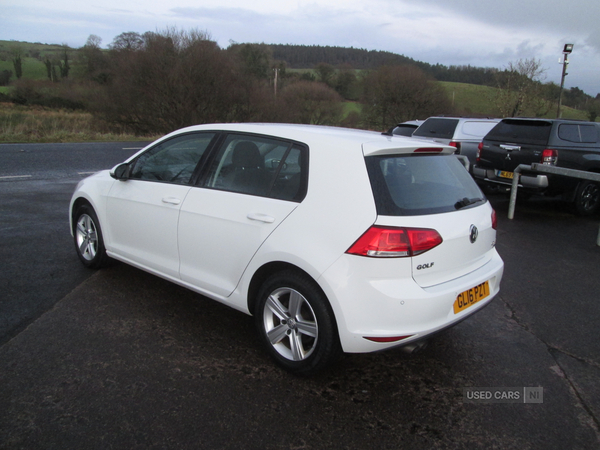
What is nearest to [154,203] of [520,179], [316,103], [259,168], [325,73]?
[259,168]

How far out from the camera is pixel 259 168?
3.49m

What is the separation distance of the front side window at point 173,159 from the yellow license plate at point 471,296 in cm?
231

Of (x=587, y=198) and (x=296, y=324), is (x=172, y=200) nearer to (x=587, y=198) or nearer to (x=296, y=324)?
(x=296, y=324)

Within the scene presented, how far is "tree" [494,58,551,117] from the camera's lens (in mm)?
32312

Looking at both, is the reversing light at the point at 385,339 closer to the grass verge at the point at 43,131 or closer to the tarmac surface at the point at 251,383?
the tarmac surface at the point at 251,383

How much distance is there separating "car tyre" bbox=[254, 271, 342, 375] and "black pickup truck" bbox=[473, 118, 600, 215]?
7.11m

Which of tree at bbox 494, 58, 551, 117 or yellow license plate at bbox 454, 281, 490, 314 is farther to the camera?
tree at bbox 494, 58, 551, 117

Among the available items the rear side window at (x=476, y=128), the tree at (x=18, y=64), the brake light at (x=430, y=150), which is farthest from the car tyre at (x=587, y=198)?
the tree at (x=18, y=64)

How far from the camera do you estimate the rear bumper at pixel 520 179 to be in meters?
8.59

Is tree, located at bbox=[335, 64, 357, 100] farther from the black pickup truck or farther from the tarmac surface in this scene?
the tarmac surface

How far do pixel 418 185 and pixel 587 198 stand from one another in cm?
775

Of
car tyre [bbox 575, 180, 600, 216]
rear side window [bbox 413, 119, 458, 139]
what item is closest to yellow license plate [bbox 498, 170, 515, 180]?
car tyre [bbox 575, 180, 600, 216]

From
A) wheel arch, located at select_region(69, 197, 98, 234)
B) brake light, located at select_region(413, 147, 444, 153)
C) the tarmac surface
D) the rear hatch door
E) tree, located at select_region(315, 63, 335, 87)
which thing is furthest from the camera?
tree, located at select_region(315, 63, 335, 87)

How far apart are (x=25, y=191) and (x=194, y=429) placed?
27.7 feet
